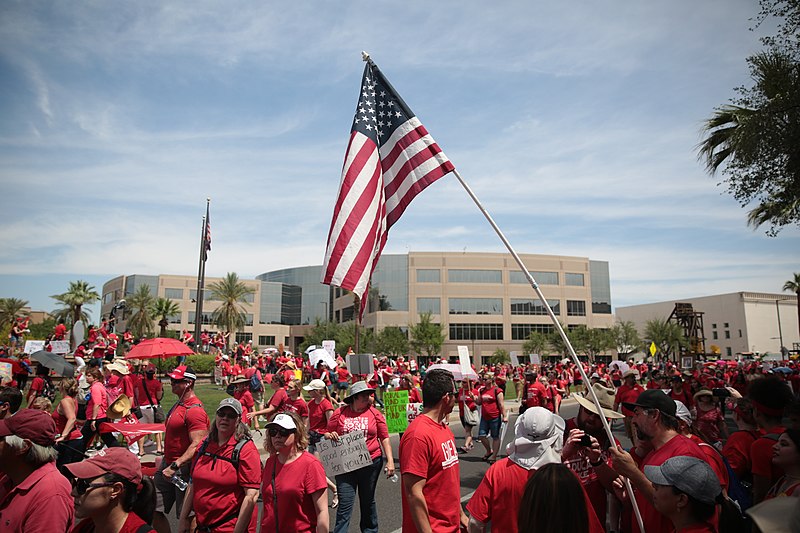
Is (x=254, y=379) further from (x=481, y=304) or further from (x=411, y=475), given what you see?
(x=481, y=304)

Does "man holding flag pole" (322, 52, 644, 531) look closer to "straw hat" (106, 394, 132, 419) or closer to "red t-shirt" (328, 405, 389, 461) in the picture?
"red t-shirt" (328, 405, 389, 461)

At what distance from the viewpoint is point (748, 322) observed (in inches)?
3893

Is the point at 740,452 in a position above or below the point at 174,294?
below

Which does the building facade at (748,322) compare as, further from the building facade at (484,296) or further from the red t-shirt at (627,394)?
the red t-shirt at (627,394)

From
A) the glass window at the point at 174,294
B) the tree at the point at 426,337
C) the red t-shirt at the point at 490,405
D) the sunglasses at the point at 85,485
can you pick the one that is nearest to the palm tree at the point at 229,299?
the tree at the point at 426,337

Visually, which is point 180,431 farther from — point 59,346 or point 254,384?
point 59,346

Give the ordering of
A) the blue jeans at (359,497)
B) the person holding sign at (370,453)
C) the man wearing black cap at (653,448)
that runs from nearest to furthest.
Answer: the man wearing black cap at (653,448)
the blue jeans at (359,497)
the person holding sign at (370,453)

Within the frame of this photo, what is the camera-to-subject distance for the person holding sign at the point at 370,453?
5.59 meters

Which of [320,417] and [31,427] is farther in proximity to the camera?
[320,417]

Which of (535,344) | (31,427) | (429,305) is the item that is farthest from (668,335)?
(31,427)

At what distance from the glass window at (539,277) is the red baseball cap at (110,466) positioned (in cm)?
7771

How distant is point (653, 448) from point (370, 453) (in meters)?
3.17

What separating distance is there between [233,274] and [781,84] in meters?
70.8

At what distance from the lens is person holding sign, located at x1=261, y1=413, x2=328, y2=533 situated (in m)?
4.05
